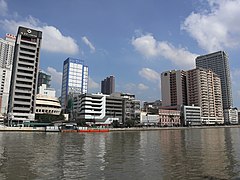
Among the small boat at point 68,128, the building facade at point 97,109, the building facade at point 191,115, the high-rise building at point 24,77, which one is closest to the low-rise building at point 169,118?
the building facade at point 191,115

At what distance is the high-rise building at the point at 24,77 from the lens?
120125 millimetres

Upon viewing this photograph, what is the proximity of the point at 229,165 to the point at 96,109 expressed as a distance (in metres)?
123

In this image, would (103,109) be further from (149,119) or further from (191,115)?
(191,115)

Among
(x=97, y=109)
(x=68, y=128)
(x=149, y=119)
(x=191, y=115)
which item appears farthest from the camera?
(x=191, y=115)

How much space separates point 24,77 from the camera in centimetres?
12456

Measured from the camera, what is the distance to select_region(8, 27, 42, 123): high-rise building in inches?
4729

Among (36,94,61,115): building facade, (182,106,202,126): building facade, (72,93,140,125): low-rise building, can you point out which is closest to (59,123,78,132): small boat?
(72,93,140,125): low-rise building

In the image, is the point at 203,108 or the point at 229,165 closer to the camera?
the point at 229,165

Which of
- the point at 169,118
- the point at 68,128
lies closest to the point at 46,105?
the point at 68,128

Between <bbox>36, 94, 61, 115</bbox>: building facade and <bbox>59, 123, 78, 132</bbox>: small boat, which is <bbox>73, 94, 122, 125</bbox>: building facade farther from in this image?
<bbox>59, 123, 78, 132</bbox>: small boat

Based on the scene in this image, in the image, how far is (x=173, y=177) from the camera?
1630cm

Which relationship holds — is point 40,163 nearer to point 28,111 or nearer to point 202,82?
point 28,111

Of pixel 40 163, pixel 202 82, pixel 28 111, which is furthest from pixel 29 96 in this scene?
pixel 202 82

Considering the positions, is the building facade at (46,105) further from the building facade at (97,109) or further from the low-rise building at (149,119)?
the low-rise building at (149,119)
